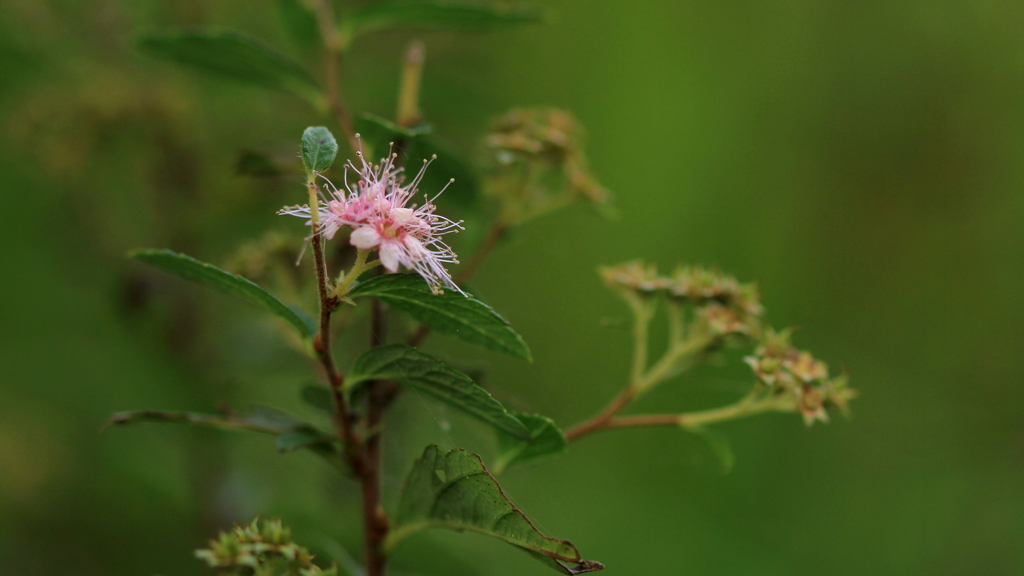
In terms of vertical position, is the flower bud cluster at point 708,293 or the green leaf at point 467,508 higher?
the flower bud cluster at point 708,293

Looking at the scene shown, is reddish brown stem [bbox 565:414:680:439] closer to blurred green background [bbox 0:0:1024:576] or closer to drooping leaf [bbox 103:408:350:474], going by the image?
drooping leaf [bbox 103:408:350:474]

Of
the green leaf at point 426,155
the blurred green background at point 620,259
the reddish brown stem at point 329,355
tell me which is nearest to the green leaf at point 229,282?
the reddish brown stem at point 329,355

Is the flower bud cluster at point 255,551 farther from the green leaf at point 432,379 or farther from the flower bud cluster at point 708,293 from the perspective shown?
the flower bud cluster at point 708,293

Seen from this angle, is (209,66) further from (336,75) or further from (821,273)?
(821,273)

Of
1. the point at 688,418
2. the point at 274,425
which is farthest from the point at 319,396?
the point at 688,418

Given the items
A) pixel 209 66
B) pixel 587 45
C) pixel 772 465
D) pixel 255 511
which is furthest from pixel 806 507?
pixel 209 66

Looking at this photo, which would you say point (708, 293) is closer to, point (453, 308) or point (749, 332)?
point (749, 332)
